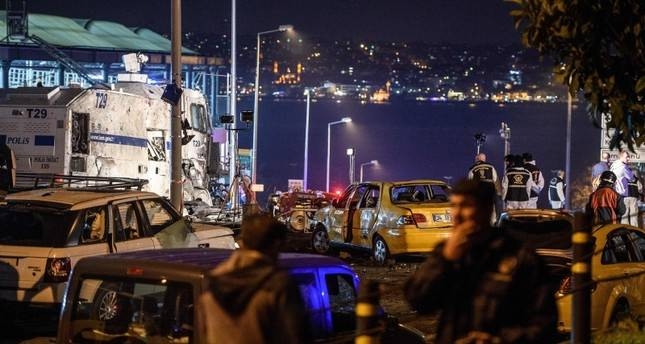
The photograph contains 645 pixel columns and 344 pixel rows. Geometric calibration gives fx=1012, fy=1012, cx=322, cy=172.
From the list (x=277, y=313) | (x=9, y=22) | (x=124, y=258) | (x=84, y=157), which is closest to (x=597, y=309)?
(x=124, y=258)

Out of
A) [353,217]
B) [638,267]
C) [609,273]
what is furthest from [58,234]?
[353,217]

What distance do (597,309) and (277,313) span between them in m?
7.07

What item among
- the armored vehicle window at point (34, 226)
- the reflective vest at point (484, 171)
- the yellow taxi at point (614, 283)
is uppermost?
the reflective vest at point (484, 171)

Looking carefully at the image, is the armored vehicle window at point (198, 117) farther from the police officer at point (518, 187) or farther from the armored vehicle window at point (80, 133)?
the police officer at point (518, 187)

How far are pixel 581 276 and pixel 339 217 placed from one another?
13.3 metres

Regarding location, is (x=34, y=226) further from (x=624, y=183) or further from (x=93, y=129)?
(x=624, y=183)

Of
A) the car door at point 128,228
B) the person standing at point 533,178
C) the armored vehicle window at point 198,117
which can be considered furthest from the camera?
the armored vehicle window at point 198,117

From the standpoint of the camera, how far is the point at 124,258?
678cm

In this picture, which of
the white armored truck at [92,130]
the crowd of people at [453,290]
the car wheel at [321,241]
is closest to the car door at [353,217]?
the car wheel at [321,241]

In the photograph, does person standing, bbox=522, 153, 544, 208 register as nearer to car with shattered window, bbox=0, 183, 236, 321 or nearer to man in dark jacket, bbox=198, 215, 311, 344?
car with shattered window, bbox=0, 183, 236, 321

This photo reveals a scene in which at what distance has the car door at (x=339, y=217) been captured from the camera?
65.7ft

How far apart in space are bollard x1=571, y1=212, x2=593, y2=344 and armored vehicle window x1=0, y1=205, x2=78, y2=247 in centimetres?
627

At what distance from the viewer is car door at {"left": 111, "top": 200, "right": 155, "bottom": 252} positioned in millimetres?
11961

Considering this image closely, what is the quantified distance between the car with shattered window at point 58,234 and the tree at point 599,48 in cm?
Answer: 606
